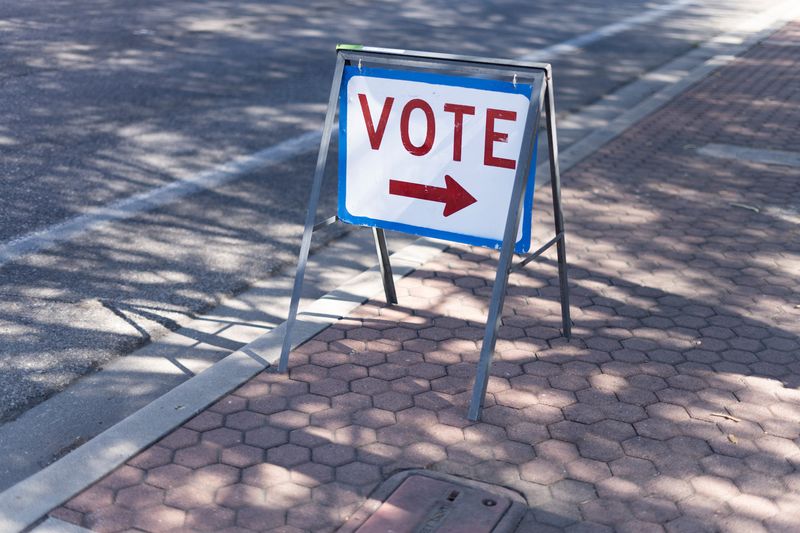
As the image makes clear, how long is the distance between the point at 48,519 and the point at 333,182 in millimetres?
4760

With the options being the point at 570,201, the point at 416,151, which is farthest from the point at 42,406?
the point at 570,201

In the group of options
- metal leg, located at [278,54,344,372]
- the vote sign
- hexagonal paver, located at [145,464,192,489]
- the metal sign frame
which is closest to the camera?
hexagonal paver, located at [145,464,192,489]

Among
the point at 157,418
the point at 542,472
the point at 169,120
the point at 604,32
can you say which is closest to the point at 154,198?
the point at 169,120

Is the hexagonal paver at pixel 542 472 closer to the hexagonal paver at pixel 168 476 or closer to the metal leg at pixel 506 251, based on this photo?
the metal leg at pixel 506 251

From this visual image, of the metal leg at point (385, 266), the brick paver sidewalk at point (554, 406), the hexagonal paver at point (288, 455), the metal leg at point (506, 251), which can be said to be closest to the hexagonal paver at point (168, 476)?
the brick paver sidewalk at point (554, 406)

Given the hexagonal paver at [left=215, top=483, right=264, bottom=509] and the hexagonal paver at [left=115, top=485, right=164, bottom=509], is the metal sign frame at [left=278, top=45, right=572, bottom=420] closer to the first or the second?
the hexagonal paver at [left=215, top=483, right=264, bottom=509]

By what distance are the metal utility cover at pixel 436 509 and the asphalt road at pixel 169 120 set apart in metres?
1.89

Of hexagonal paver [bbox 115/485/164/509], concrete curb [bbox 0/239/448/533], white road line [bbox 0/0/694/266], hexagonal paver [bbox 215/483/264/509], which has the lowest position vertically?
hexagonal paver [bbox 215/483/264/509]

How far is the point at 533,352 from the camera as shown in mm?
5258

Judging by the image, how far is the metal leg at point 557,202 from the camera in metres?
4.73

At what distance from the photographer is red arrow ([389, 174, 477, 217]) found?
4.79 meters

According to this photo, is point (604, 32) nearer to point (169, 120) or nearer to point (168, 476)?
point (169, 120)

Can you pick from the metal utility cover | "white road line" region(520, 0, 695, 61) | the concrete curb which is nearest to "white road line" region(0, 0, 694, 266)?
the concrete curb

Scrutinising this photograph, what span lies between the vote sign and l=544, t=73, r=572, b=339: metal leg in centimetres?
21
